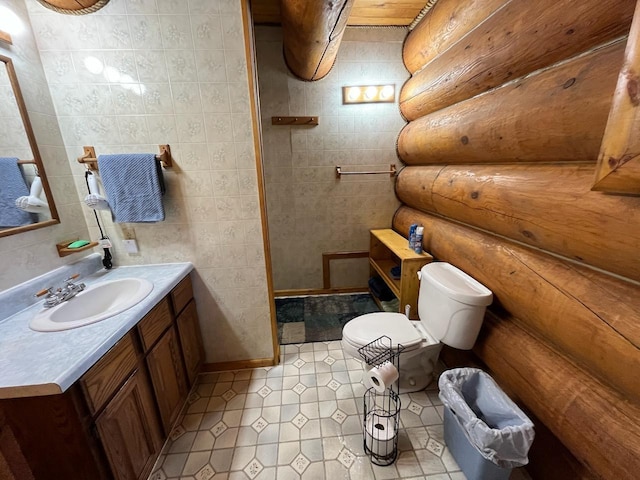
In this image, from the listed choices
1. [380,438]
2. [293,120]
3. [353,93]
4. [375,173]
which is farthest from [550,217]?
[293,120]

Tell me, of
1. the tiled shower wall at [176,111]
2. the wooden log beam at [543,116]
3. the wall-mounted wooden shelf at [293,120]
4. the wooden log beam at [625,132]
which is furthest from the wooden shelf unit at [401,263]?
the wall-mounted wooden shelf at [293,120]

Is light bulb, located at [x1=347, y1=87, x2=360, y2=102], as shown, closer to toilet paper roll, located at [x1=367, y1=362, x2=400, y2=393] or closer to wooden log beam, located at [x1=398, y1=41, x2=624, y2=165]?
wooden log beam, located at [x1=398, y1=41, x2=624, y2=165]

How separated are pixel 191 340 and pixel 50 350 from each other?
83 cm

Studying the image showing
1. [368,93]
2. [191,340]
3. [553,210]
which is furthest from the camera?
[368,93]

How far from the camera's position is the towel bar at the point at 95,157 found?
1.38 m

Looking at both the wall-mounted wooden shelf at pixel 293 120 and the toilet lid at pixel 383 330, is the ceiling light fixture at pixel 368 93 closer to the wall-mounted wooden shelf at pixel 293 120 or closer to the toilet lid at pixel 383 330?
the wall-mounted wooden shelf at pixel 293 120

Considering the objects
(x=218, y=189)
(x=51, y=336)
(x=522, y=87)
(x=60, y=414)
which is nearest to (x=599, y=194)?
(x=522, y=87)

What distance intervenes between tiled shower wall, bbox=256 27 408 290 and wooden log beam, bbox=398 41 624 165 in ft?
3.15

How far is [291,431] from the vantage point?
55.4 inches

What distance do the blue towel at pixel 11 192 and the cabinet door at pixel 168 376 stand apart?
0.84m

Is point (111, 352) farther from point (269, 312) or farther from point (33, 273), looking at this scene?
point (269, 312)

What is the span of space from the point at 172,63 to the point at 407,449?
7.78 ft

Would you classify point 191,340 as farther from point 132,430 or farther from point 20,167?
point 20,167

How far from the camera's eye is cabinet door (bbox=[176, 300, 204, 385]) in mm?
1515
